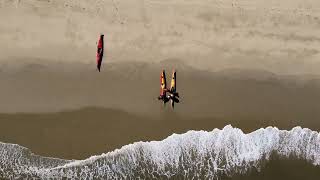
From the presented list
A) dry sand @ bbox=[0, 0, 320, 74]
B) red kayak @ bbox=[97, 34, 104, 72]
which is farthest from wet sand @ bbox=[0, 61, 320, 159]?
dry sand @ bbox=[0, 0, 320, 74]

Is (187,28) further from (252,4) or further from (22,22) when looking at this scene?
(22,22)

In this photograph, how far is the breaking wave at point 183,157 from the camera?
10664 mm

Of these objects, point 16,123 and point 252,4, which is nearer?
point 16,123

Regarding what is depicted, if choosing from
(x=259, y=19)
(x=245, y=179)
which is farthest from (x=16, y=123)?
(x=259, y=19)

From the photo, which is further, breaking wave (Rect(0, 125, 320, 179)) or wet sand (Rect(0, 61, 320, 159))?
wet sand (Rect(0, 61, 320, 159))

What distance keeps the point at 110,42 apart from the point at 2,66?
2167 millimetres

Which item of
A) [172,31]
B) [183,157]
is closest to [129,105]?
[183,157]

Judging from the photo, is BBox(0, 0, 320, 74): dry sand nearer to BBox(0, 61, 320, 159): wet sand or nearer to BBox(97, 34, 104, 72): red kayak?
BBox(97, 34, 104, 72): red kayak

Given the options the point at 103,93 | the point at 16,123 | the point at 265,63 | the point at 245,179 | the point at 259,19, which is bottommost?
the point at 245,179

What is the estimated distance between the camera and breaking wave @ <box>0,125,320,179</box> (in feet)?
35.0

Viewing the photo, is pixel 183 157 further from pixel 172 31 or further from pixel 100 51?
pixel 100 51

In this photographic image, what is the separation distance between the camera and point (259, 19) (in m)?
11.5

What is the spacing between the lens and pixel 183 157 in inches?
430

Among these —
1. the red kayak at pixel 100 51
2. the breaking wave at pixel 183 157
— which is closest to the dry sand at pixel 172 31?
the red kayak at pixel 100 51
